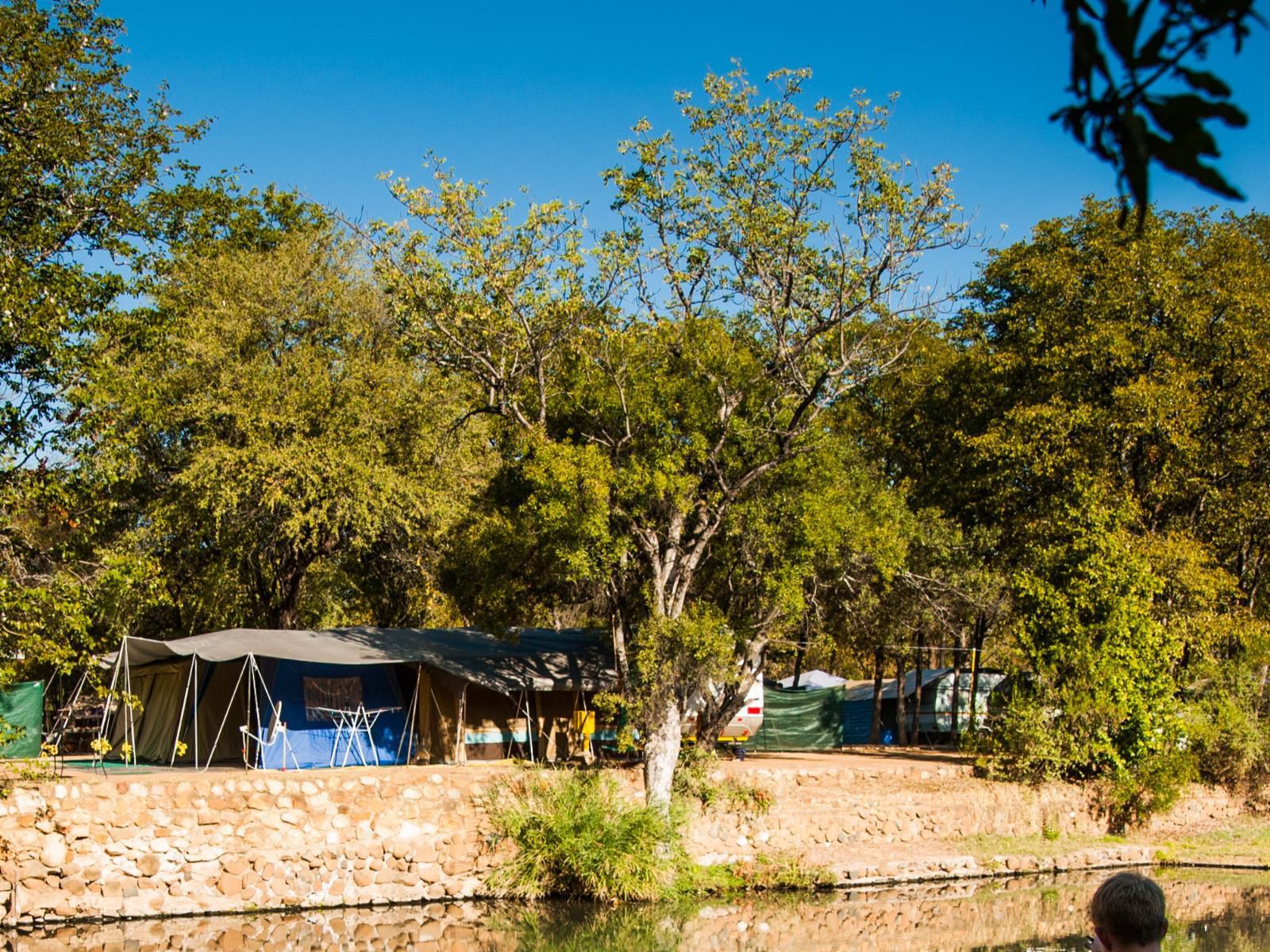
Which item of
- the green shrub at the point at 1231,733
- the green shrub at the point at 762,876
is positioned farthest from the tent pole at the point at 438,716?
the green shrub at the point at 1231,733

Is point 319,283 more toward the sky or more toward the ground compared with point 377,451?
more toward the sky

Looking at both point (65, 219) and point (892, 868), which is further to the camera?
point (892, 868)

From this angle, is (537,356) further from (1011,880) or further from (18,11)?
(1011,880)

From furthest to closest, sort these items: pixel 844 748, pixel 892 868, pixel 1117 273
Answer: pixel 844 748 < pixel 1117 273 < pixel 892 868

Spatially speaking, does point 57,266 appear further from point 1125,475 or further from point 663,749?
point 1125,475

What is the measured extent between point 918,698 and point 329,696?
16.7 meters

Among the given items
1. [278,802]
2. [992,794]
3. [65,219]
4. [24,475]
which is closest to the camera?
[24,475]

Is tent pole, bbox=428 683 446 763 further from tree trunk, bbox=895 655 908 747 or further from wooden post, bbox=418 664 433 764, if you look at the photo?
tree trunk, bbox=895 655 908 747

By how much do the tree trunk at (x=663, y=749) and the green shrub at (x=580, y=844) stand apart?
838mm

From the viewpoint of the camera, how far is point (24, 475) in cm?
1313

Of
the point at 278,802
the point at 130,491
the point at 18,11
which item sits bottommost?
the point at 278,802

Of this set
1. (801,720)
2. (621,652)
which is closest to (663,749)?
(621,652)

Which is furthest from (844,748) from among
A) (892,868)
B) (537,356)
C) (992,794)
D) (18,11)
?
(18,11)

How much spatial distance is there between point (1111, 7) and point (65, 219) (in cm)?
1579
